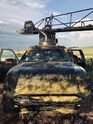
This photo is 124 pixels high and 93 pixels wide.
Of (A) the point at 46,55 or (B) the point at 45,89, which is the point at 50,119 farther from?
(A) the point at 46,55

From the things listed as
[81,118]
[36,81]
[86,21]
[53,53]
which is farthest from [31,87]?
[86,21]

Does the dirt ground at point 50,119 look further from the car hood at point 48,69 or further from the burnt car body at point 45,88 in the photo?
the car hood at point 48,69

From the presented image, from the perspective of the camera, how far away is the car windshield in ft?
37.0

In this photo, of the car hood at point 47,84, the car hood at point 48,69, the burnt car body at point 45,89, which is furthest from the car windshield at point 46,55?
the car hood at point 47,84

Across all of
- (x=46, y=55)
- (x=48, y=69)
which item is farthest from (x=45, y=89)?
(x=46, y=55)

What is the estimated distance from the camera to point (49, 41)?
36594 millimetres

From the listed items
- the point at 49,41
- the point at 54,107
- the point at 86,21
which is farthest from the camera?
the point at 49,41

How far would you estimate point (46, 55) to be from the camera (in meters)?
11.6

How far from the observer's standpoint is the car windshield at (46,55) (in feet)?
37.0

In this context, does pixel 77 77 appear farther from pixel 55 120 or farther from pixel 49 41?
pixel 49 41

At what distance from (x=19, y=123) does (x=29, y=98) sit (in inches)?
24.6

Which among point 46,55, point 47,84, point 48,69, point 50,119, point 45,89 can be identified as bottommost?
point 50,119

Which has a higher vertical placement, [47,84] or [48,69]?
[48,69]

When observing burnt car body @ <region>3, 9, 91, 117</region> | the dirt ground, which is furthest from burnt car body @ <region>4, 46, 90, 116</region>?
the dirt ground
